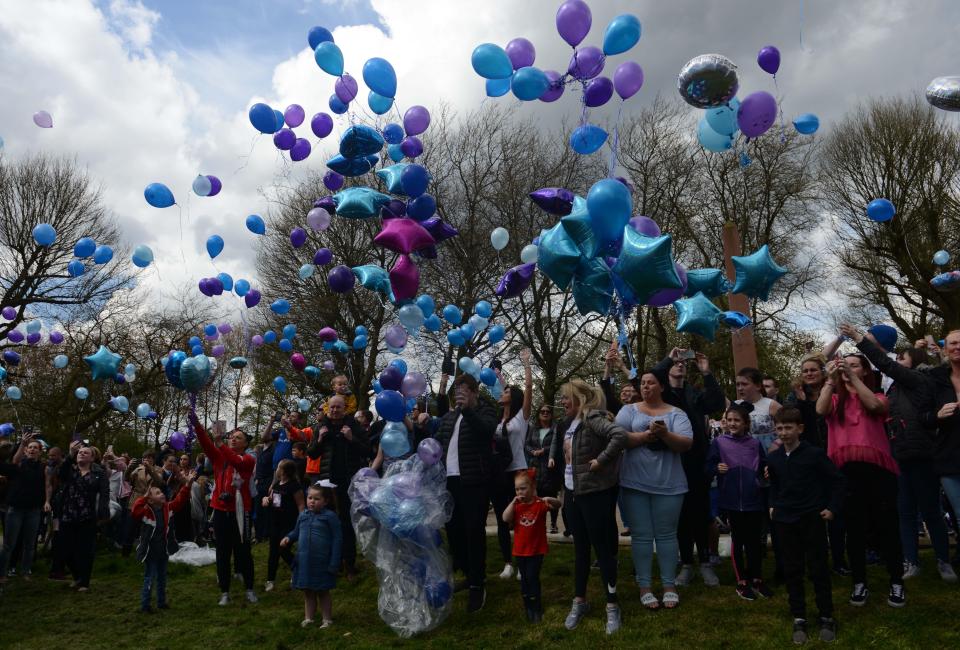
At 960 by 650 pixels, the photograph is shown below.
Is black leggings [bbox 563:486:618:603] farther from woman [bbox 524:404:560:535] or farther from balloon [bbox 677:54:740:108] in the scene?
balloon [bbox 677:54:740:108]

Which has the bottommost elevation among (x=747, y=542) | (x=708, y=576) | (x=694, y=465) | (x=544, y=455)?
(x=708, y=576)

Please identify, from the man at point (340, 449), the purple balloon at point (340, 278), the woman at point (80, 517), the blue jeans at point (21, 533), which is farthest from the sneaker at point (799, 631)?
the blue jeans at point (21, 533)

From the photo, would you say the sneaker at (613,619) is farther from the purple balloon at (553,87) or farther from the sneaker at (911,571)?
the purple balloon at (553,87)

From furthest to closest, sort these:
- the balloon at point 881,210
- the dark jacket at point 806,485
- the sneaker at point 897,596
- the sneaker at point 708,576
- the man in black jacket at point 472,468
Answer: the balloon at point 881,210, the man in black jacket at point 472,468, the sneaker at point 708,576, the sneaker at point 897,596, the dark jacket at point 806,485

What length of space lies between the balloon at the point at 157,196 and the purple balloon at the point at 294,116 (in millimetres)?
1685

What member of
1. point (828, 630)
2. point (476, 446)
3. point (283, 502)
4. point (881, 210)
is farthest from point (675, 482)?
point (881, 210)

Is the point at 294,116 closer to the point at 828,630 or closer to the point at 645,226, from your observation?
the point at 645,226

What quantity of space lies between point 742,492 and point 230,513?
450 centimetres

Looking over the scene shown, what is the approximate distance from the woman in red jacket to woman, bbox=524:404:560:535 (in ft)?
8.89

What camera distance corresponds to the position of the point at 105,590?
750cm

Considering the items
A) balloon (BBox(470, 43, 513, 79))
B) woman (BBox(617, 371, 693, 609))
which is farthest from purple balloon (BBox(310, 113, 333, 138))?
woman (BBox(617, 371, 693, 609))

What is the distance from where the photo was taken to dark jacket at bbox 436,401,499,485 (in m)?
5.51

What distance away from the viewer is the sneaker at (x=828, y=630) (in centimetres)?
394

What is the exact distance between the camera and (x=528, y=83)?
272 inches
